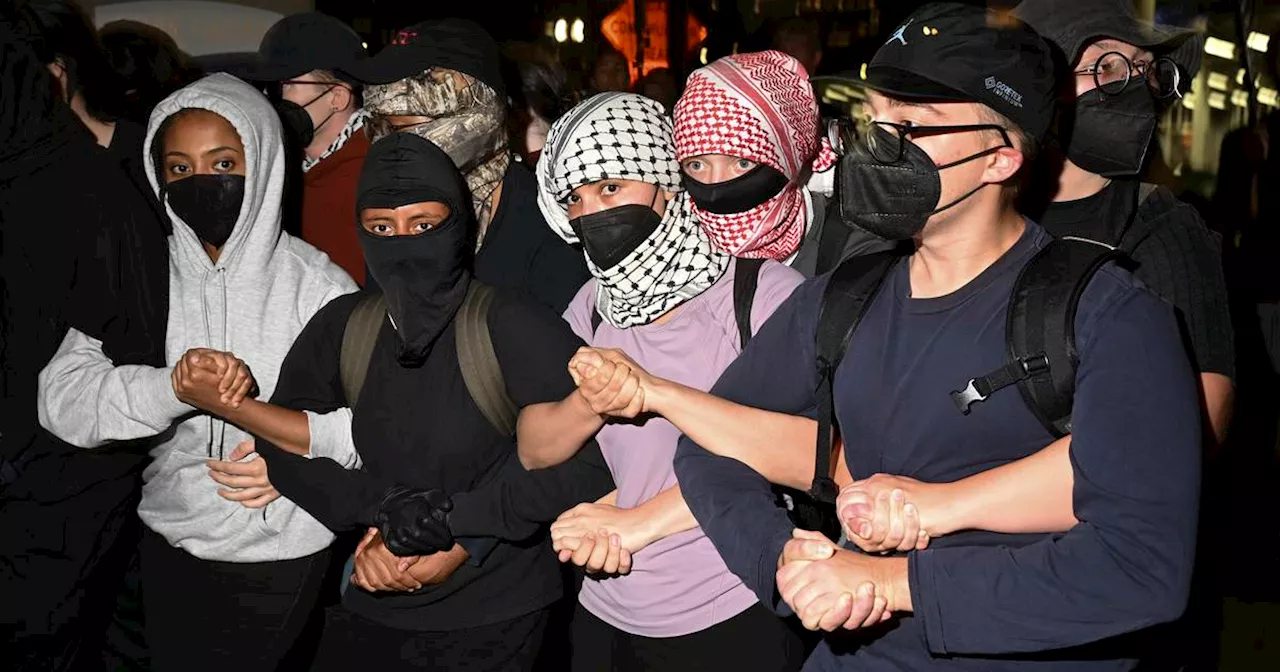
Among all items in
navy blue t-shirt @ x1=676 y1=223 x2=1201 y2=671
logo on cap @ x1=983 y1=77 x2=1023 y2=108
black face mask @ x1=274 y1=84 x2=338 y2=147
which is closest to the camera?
navy blue t-shirt @ x1=676 y1=223 x2=1201 y2=671

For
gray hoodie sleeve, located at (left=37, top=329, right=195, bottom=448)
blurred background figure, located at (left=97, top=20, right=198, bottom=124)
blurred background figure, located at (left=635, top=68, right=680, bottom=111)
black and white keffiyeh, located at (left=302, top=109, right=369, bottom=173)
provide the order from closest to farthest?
gray hoodie sleeve, located at (left=37, top=329, right=195, bottom=448)
black and white keffiyeh, located at (left=302, top=109, right=369, bottom=173)
blurred background figure, located at (left=97, top=20, right=198, bottom=124)
blurred background figure, located at (left=635, top=68, right=680, bottom=111)

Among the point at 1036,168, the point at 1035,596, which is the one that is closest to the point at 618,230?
the point at 1036,168

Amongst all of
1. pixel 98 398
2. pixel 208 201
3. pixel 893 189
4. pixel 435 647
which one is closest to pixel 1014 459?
pixel 893 189

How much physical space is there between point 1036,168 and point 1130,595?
1.34 meters

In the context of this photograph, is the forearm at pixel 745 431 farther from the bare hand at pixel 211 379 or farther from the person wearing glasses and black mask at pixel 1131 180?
the bare hand at pixel 211 379

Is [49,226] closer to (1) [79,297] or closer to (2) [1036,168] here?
(1) [79,297]

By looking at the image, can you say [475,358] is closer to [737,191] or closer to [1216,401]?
[737,191]

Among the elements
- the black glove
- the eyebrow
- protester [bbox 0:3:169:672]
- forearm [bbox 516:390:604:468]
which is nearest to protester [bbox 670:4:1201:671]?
the eyebrow

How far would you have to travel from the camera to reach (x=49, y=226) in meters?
4.01

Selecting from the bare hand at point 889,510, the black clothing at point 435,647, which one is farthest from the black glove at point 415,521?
the bare hand at point 889,510

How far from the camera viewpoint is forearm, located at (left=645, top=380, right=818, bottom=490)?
8.70ft

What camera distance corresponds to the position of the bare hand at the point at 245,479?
12.0 feet

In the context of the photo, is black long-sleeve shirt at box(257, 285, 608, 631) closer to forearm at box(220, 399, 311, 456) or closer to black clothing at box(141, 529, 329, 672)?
forearm at box(220, 399, 311, 456)

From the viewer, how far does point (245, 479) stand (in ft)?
12.0
